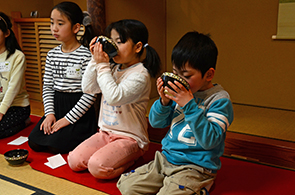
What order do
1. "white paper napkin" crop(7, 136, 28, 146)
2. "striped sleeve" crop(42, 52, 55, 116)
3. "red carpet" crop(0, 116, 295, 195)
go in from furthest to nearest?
"white paper napkin" crop(7, 136, 28, 146)
"striped sleeve" crop(42, 52, 55, 116)
"red carpet" crop(0, 116, 295, 195)

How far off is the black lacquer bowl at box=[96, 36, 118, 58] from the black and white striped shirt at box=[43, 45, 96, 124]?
511 mm

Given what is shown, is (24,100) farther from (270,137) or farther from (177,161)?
(270,137)

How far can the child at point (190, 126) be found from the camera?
140 cm

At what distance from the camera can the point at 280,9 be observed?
9.88ft

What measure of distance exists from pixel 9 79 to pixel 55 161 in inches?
39.0

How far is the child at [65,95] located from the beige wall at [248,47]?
165 centimetres

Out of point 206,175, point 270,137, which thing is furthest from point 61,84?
point 270,137

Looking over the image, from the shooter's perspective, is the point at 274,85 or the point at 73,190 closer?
the point at 73,190

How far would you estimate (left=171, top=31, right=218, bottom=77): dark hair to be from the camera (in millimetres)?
1417

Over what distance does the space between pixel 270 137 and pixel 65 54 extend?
66.0 inches

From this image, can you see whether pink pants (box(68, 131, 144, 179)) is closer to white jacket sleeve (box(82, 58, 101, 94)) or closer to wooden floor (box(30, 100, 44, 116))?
white jacket sleeve (box(82, 58, 101, 94))

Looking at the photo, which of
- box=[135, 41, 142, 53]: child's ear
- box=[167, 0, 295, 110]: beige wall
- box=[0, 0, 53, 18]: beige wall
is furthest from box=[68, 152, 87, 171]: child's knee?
box=[0, 0, 53, 18]: beige wall

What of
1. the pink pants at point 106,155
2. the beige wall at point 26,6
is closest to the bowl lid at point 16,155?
the pink pants at point 106,155

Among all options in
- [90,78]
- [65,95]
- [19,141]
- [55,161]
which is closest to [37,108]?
[19,141]
